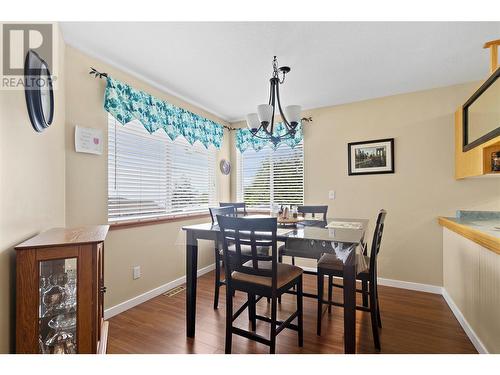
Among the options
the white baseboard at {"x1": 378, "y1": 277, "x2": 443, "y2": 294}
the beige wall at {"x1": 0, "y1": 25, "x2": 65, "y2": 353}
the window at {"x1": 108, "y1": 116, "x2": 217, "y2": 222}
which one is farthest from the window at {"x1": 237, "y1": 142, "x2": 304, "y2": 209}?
the beige wall at {"x1": 0, "y1": 25, "x2": 65, "y2": 353}

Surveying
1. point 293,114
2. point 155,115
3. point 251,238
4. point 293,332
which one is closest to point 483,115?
point 293,114

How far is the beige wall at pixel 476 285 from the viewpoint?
62.5 inches

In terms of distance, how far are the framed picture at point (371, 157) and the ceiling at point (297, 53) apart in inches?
24.5

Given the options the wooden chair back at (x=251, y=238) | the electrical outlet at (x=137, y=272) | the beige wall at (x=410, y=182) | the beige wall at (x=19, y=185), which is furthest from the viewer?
the beige wall at (x=410, y=182)

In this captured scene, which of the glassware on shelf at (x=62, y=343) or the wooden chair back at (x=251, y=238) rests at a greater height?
the wooden chair back at (x=251, y=238)

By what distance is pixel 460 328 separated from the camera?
2070 millimetres

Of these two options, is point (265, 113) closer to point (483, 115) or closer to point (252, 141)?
point (483, 115)

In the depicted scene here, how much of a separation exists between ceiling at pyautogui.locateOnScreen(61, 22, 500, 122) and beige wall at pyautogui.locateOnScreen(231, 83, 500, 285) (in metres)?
0.24

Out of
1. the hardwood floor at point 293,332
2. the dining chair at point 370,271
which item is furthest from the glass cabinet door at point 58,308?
the dining chair at point 370,271

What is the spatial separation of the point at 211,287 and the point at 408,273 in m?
2.42

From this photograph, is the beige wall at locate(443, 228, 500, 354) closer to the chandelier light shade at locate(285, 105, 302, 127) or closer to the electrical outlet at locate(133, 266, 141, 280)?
the chandelier light shade at locate(285, 105, 302, 127)

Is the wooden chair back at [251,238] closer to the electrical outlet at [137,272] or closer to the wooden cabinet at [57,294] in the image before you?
the wooden cabinet at [57,294]

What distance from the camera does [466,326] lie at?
6.60 feet

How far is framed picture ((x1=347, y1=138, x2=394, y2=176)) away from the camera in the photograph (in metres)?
3.09
